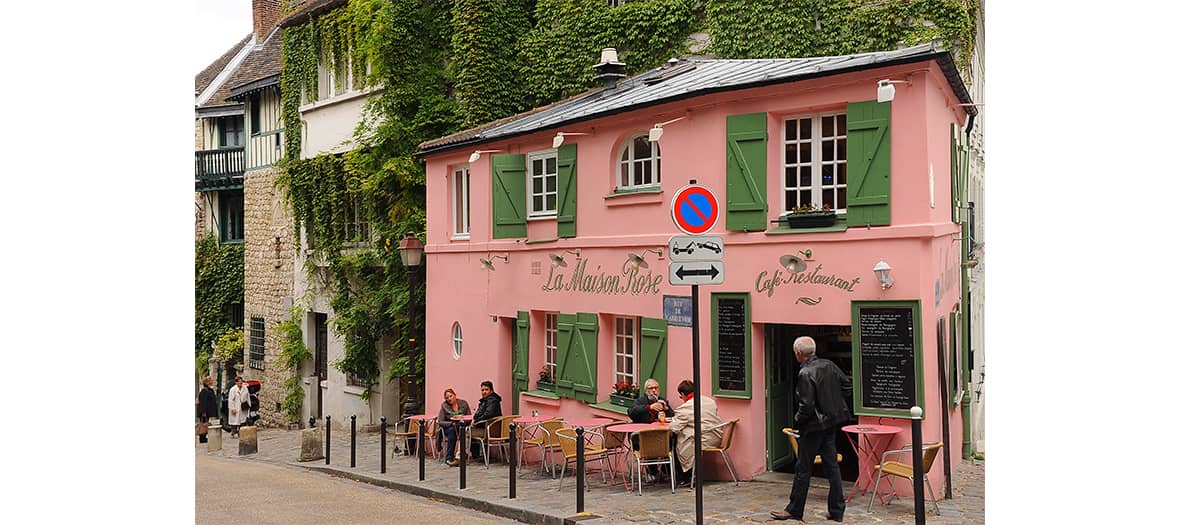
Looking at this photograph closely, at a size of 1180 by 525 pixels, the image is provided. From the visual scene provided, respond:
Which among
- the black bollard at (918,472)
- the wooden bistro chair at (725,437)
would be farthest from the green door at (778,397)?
the black bollard at (918,472)

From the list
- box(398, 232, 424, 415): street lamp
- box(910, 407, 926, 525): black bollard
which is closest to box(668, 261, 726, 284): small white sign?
box(910, 407, 926, 525): black bollard

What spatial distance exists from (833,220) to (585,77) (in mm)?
6564

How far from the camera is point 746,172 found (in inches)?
356

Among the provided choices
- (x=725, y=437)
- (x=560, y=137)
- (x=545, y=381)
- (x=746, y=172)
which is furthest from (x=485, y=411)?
(x=746, y=172)

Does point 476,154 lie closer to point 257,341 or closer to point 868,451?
point 257,341

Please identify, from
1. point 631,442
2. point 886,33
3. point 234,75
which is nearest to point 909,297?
point 631,442

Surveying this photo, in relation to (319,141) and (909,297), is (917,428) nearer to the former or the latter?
(909,297)

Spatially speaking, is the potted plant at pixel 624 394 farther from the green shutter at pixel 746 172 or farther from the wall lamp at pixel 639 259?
the green shutter at pixel 746 172

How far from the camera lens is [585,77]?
1431 cm

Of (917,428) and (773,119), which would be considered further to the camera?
(773,119)

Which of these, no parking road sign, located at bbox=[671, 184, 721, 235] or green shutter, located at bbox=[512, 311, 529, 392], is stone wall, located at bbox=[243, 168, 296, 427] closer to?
green shutter, located at bbox=[512, 311, 529, 392]

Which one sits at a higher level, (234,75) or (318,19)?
(318,19)

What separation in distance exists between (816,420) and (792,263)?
162 centimetres

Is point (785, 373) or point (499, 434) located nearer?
point (785, 373)
